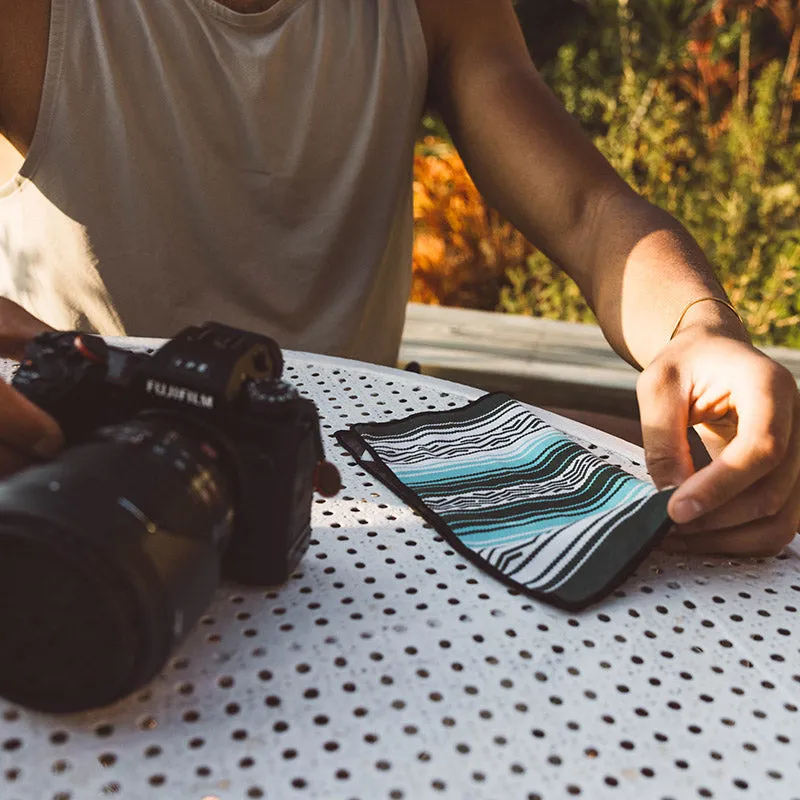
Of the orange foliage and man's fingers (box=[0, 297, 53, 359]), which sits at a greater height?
man's fingers (box=[0, 297, 53, 359])

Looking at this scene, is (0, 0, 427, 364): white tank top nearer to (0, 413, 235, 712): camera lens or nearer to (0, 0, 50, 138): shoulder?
(0, 0, 50, 138): shoulder

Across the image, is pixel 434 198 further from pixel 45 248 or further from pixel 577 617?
pixel 577 617

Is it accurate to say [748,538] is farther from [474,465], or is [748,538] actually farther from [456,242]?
[456,242]

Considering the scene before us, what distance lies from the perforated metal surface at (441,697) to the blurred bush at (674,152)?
67.1 inches

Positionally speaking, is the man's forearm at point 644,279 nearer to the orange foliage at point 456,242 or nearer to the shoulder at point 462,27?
the shoulder at point 462,27

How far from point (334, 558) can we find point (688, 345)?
0.33 m

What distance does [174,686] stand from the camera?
0.47m

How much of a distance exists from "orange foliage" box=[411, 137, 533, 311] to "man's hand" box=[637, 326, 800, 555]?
1.69 metres

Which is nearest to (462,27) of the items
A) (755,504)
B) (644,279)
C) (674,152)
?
(644,279)

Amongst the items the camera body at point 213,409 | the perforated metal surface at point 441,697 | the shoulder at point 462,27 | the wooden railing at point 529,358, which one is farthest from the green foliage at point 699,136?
the camera body at point 213,409

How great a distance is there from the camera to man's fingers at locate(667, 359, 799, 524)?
585mm

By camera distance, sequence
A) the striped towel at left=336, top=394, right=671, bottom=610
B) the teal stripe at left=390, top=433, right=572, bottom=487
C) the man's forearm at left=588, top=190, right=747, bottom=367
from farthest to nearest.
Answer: the man's forearm at left=588, top=190, right=747, bottom=367, the teal stripe at left=390, top=433, right=572, bottom=487, the striped towel at left=336, top=394, right=671, bottom=610

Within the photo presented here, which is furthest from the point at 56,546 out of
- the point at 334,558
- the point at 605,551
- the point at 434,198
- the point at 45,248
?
the point at 434,198

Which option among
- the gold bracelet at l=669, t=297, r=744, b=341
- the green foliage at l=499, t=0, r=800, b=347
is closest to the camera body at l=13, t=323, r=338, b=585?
the gold bracelet at l=669, t=297, r=744, b=341
